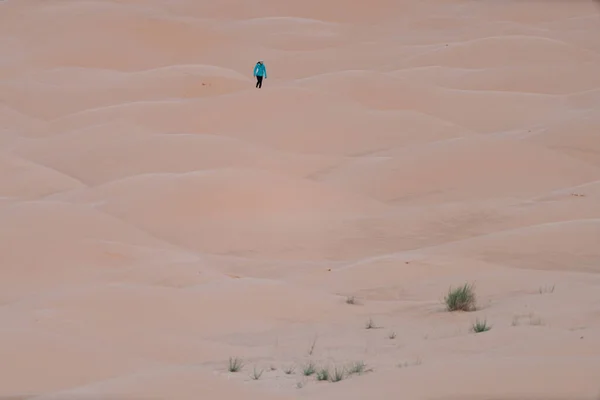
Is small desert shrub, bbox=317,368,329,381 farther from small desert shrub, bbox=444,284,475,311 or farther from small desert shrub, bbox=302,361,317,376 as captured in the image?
small desert shrub, bbox=444,284,475,311

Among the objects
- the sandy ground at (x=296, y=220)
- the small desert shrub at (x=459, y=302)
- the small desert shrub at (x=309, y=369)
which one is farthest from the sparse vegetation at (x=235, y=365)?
the small desert shrub at (x=459, y=302)

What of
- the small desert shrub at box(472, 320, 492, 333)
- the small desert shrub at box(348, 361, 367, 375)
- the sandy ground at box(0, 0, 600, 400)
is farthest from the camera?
the small desert shrub at box(472, 320, 492, 333)

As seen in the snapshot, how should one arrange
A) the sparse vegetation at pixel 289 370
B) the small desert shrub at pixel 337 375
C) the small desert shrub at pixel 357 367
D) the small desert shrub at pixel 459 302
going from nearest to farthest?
the small desert shrub at pixel 337 375
the small desert shrub at pixel 357 367
the sparse vegetation at pixel 289 370
the small desert shrub at pixel 459 302

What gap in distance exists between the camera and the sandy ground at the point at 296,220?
6.87 metres

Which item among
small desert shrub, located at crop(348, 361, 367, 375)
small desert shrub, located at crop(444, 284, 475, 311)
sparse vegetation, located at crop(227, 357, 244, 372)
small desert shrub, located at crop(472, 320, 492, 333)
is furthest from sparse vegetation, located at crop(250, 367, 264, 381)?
small desert shrub, located at crop(444, 284, 475, 311)

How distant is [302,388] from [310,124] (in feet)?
59.0

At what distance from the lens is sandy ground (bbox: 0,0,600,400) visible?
687 cm

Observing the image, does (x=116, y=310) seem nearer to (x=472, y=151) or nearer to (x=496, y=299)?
(x=496, y=299)

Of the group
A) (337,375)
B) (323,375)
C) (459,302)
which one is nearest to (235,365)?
(323,375)

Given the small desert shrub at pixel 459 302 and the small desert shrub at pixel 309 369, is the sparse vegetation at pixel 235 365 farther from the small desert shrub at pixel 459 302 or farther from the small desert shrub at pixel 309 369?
the small desert shrub at pixel 459 302

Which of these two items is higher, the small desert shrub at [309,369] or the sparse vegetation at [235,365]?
the sparse vegetation at [235,365]

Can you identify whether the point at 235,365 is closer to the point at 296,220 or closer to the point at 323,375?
the point at 323,375

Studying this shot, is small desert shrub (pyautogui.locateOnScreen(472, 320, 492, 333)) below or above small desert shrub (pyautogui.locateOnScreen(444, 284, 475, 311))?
below

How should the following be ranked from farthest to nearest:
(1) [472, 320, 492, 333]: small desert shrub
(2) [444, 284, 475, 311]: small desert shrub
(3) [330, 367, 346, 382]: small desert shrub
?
(2) [444, 284, 475, 311]: small desert shrub, (1) [472, 320, 492, 333]: small desert shrub, (3) [330, 367, 346, 382]: small desert shrub
